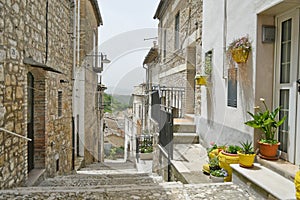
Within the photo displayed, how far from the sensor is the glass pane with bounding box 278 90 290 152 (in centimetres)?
321

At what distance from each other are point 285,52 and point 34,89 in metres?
4.55

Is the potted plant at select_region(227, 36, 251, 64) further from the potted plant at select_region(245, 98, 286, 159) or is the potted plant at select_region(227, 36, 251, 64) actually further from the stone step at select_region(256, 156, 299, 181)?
the stone step at select_region(256, 156, 299, 181)

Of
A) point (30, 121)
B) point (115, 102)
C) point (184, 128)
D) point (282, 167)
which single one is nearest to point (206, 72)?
point (184, 128)

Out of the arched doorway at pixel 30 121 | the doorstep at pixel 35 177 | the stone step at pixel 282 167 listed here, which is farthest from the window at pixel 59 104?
the stone step at pixel 282 167

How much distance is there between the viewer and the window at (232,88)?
4218 millimetres

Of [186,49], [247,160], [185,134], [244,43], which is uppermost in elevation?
[186,49]

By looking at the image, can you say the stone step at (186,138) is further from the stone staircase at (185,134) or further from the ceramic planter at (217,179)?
the ceramic planter at (217,179)

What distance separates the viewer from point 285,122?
10.6 feet

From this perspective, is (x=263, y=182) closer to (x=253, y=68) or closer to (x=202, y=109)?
(x=253, y=68)

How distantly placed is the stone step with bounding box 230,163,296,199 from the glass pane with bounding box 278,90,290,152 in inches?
17.4

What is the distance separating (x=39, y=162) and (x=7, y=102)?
218 centimetres

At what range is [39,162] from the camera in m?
4.93

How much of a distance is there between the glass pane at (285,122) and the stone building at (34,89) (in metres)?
3.69

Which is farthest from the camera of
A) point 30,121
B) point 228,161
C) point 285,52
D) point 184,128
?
point 184,128
